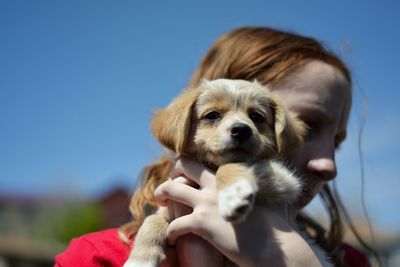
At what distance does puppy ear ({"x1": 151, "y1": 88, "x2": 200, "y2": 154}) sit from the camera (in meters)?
3.36

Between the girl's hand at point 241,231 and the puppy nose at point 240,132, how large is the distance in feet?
1.04

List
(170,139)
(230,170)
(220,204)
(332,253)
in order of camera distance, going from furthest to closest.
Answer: (332,253)
(170,139)
(230,170)
(220,204)

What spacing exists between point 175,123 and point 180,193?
695 mm

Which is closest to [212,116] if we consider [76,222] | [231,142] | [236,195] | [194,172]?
[231,142]

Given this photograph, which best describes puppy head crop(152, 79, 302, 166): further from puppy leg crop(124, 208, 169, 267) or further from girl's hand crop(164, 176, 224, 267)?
puppy leg crop(124, 208, 169, 267)

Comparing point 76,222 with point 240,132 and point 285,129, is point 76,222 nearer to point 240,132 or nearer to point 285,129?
point 285,129

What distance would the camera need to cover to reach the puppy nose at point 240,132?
312cm

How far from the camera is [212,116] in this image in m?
3.55

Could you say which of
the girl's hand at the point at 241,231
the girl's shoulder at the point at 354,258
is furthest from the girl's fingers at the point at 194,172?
the girl's shoulder at the point at 354,258

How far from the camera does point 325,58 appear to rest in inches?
164

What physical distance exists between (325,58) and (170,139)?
5.57ft

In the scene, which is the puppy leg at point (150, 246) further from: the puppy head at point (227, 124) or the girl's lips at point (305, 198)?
the girl's lips at point (305, 198)

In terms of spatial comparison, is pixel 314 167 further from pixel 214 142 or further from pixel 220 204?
pixel 220 204

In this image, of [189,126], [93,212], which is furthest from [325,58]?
[93,212]
